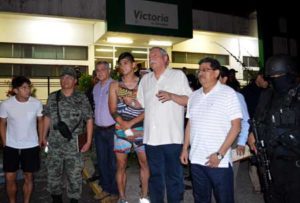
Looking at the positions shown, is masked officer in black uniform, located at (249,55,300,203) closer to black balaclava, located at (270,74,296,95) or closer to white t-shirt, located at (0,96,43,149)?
black balaclava, located at (270,74,296,95)

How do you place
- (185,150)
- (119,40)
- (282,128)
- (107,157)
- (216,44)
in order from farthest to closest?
(216,44)
(119,40)
(107,157)
(185,150)
(282,128)

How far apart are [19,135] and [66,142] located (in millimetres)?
700

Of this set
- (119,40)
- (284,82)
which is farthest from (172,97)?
(119,40)

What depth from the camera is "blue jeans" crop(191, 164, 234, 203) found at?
306 centimetres

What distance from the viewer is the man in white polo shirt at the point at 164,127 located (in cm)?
366

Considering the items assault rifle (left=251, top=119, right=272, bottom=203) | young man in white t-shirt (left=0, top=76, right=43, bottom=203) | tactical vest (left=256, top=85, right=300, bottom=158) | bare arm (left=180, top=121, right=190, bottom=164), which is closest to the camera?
tactical vest (left=256, top=85, right=300, bottom=158)

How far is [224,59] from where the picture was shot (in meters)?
19.5

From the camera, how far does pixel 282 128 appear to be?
2.95 metres

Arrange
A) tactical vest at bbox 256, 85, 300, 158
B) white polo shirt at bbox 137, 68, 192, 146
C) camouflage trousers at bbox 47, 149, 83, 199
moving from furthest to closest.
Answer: camouflage trousers at bbox 47, 149, 83, 199, white polo shirt at bbox 137, 68, 192, 146, tactical vest at bbox 256, 85, 300, 158

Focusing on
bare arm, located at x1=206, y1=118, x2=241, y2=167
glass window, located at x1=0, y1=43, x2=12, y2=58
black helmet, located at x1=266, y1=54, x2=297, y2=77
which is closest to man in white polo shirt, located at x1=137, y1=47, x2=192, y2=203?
bare arm, located at x1=206, y1=118, x2=241, y2=167

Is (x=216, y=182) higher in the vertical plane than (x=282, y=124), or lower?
lower

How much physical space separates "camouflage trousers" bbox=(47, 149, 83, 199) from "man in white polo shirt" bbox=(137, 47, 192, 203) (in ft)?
Answer: 3.50

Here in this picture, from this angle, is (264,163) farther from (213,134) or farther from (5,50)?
(5,50)

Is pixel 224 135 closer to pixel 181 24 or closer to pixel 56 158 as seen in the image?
pixel 56 158
